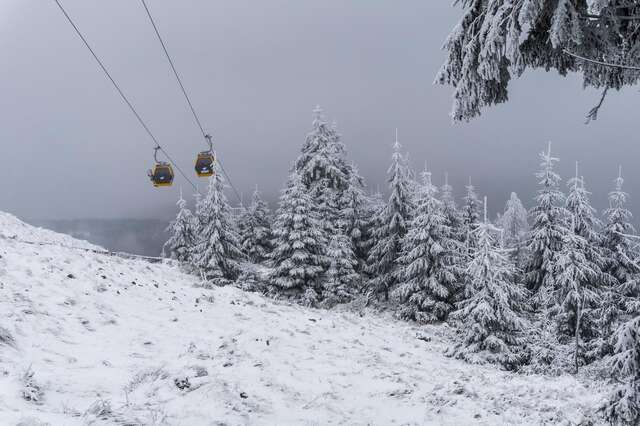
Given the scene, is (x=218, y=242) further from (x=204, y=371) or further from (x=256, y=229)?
(x=204, y=371)

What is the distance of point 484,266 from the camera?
59.5 ft

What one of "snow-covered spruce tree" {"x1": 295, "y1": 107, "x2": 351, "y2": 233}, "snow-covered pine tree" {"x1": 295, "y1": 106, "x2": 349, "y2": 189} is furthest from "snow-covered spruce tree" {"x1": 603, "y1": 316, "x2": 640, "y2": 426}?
"snow-covered pine tree" {"x1": 295, "y1": 106, "x2": 349, "y2": 189}

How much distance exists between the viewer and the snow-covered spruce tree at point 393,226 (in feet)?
94.9

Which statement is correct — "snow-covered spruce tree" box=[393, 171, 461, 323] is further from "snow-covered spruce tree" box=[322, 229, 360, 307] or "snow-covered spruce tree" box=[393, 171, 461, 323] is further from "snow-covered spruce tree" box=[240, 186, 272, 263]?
"snow-covered spruce tree" box=[240, 186, 272, 263]

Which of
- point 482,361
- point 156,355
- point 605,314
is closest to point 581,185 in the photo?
point 605,314

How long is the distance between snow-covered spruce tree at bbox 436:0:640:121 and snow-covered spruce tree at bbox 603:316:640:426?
282cm

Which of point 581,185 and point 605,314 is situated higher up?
point 581,185

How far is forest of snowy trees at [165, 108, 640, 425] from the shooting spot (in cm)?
1844

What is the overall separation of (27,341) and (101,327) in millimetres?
2222

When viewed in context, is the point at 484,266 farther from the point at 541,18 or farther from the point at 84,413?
the point at 84,413

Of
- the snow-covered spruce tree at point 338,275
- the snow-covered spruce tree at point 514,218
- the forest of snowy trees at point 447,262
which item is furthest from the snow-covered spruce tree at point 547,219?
the snow-covered spruce tree at point 514,218

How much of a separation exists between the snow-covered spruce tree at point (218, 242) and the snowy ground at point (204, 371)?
49.4ft

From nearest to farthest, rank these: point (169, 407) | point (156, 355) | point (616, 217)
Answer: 1. point (169, 407)
2. point (156, 355)
3. point (616, 217)

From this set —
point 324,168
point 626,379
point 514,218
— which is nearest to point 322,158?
point 324,168
